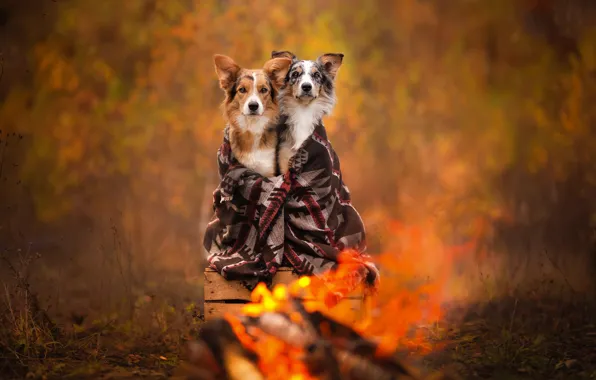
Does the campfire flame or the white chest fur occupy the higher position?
the white chest fur

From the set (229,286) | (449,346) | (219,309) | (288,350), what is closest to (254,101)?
(229,286)

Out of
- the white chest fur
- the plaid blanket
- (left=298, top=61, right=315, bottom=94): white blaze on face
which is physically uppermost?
(left=298, top=61, right=315, bottom=94): white blaze on face

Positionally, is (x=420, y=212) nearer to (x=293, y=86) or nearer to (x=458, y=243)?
(x=458, y=243)

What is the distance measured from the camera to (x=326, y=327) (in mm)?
3791

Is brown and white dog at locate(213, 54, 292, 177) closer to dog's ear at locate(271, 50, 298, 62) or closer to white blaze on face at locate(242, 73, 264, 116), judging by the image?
white blaze on face at locate(242, 73, 264, 116)

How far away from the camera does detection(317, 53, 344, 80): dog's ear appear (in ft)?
13.9

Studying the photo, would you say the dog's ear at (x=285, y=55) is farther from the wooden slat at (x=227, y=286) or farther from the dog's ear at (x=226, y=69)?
the wooden slat at (x=227, y=286)

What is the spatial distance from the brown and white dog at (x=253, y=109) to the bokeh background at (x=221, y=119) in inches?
102

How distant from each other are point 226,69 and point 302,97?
51cm

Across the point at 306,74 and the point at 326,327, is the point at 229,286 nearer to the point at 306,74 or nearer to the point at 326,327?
the point at 326,327

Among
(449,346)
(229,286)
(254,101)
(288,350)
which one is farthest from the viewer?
(449,346)

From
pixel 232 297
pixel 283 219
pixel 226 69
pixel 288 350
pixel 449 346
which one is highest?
pixel 226 69

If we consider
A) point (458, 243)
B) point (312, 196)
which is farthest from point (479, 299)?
point (312, 196)

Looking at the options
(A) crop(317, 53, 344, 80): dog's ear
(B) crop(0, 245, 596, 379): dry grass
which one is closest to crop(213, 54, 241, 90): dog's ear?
(A) crop(317, 53, 344, 80): dog's ear
